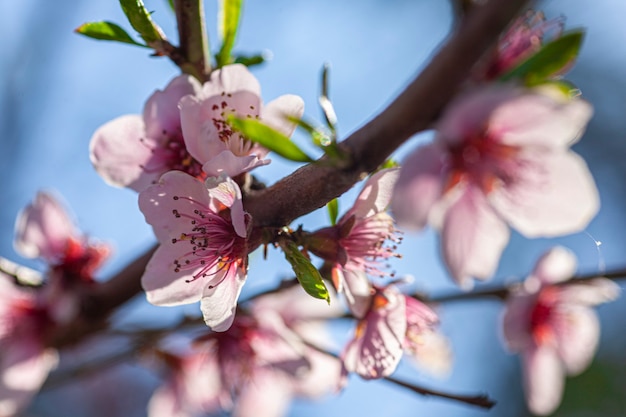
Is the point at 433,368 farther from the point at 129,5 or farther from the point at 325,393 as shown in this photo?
the point at 129,5

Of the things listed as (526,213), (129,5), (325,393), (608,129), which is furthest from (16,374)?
(608,129)

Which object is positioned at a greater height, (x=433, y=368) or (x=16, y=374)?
(x=16, y=374)

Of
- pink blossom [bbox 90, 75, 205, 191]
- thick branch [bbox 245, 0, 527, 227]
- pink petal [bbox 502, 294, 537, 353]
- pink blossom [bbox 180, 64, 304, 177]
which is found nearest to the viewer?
thick branch [bbox 245, 0, 527, 227]

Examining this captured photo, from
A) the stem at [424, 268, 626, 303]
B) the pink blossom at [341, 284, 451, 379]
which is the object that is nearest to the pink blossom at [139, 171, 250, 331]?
the pink blossom at [341, 284, 451, 379]

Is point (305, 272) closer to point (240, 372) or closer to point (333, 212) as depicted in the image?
point (333, 212)

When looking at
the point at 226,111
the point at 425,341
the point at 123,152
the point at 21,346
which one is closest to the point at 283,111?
the point at 226,111

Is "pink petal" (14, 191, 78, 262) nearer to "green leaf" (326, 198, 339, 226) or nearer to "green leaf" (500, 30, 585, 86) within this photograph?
"green leaf" (326, 198, 339, 226)
